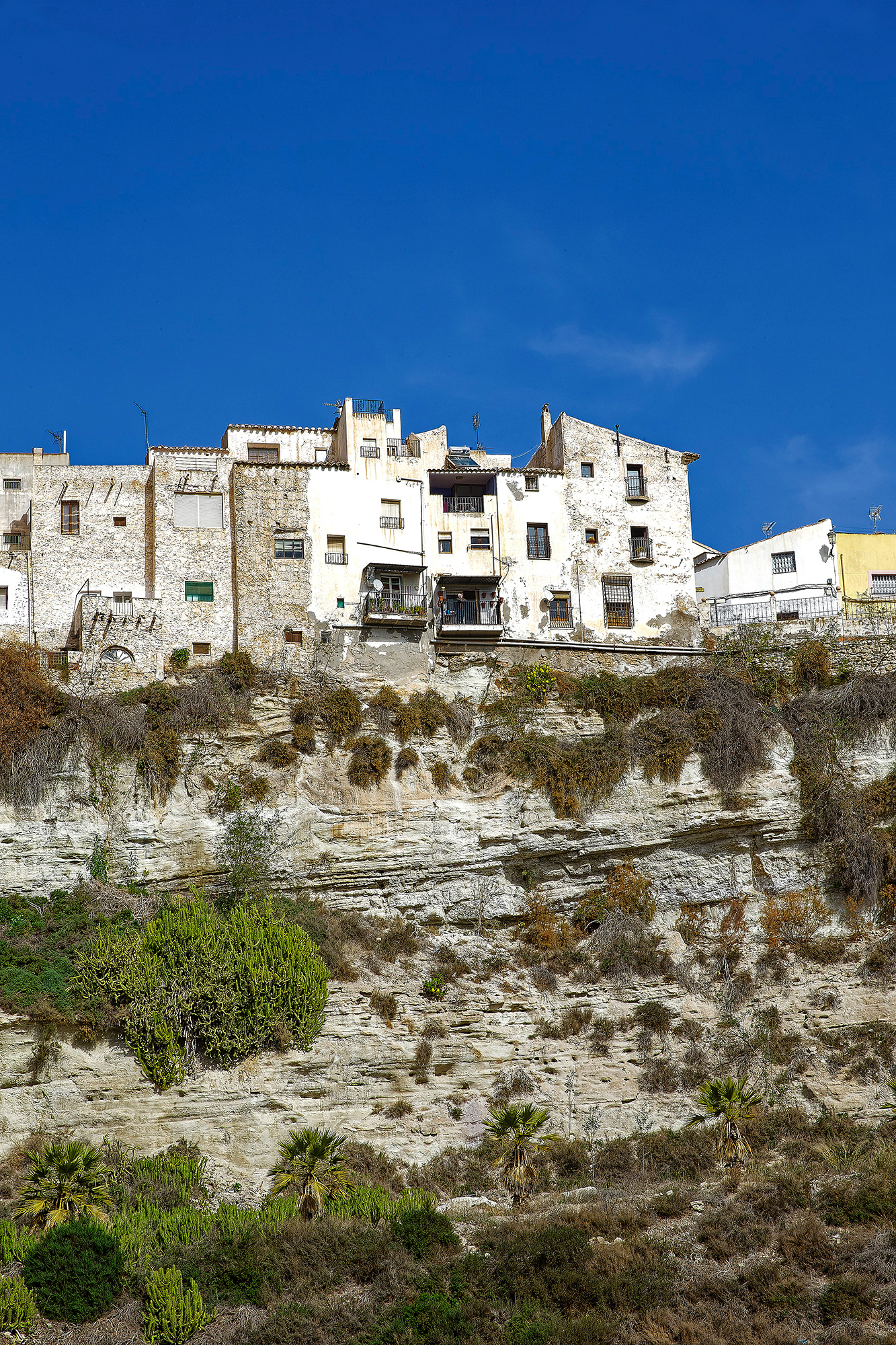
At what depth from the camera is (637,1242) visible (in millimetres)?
23984

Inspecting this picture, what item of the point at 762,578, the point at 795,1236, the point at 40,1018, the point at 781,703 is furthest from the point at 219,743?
the point at 762,578

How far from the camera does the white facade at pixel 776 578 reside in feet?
146

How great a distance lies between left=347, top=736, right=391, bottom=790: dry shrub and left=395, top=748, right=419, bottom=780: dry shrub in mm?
249

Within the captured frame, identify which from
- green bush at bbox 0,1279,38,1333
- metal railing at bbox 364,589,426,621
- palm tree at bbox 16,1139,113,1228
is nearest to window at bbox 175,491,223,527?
metal railing at bbox 364,589,426,621

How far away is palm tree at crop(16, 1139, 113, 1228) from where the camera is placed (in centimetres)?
2447

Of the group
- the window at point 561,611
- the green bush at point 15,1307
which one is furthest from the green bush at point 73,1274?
the window at point 561,611

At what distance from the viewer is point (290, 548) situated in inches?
1623

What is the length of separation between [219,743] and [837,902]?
16.8 meters

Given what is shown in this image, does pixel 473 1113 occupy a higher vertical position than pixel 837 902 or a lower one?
lower

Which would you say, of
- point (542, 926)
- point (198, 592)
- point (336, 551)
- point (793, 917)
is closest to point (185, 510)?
point (198, 592)

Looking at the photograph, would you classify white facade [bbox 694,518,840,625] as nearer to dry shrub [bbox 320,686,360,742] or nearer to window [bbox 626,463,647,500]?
window [bbox 626,463,647,500]

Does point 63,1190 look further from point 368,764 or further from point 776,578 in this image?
point 776,578

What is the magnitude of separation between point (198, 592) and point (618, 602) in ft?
44.6

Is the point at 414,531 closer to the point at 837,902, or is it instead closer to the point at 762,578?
the point at 762,578
